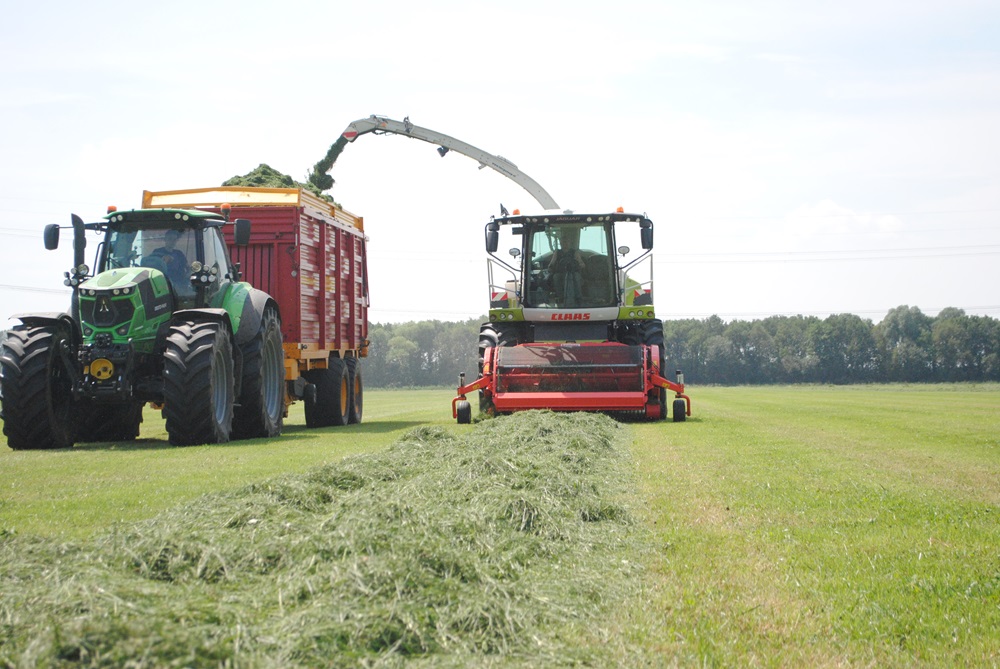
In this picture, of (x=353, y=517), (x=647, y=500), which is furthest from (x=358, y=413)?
(x=353, y=517)

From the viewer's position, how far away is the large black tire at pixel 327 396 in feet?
59.3

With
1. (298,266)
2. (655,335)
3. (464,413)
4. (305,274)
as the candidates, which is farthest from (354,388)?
(655,335)

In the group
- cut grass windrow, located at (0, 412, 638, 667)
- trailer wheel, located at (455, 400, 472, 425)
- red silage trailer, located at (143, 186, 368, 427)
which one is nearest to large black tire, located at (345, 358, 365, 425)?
red silage trailer, located at (143, 186, 368, 427)

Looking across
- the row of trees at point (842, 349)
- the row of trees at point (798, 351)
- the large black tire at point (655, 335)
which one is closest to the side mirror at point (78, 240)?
the large black tire at point (655, 335)

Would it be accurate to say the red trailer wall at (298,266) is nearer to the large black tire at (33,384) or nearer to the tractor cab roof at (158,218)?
the tractor cab roof at (158,218)

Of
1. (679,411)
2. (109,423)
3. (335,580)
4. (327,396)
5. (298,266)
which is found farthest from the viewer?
(327,396)

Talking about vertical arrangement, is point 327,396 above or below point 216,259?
below

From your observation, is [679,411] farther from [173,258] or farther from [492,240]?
[173,258]

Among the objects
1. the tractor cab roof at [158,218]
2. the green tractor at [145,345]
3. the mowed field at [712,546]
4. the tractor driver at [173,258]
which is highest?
the tractor cab roof at [158,218]

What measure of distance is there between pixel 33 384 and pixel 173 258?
7.87 feet

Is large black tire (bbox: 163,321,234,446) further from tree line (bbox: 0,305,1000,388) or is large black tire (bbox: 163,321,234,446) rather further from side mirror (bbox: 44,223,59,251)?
tree line (bbox: 0,305,1000,388)

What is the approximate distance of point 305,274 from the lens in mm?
16438

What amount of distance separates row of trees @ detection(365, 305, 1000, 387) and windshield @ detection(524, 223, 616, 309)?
66210mm

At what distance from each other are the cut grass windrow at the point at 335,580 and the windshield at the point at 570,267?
11.1 meters
